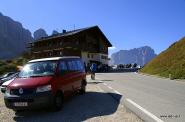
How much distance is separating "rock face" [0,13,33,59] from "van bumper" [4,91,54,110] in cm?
16440

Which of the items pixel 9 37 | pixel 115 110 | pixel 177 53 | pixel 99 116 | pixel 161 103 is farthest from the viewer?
pixel 9 37

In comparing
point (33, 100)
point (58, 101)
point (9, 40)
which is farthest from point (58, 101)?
point (9, 40)

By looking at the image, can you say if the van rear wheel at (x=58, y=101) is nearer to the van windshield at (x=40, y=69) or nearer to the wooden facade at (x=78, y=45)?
the van windshield at (x=40, y=69)

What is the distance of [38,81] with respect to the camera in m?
10.7

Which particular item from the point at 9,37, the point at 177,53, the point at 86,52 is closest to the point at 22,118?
the point at 177,53

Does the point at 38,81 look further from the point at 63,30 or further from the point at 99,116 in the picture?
the point at 63,30

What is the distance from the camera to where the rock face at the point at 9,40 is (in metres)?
176

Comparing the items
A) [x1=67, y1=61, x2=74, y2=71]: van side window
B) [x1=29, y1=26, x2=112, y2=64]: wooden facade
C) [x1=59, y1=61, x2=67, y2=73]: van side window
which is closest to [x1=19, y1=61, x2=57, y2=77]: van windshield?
[x1=59, y1=61, x2=67, y2=73]: van side window

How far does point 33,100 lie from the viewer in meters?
10.3

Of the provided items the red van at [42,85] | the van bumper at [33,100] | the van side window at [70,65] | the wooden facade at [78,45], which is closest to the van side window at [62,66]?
the red van at [42,85]

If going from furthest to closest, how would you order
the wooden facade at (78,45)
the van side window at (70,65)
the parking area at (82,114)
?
1. the wooden facade at (78,45)
2. the van side window at (70,65)
3. the parking area at (82,114)

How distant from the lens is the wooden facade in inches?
2606

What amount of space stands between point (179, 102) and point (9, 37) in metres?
182

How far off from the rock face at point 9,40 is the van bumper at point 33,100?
164398 millimetres
